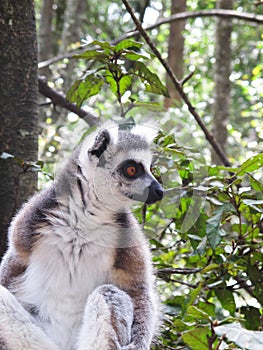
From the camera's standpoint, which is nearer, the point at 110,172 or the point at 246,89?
the point at 110,172

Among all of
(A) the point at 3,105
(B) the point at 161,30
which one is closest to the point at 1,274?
(A) the point at 3,105

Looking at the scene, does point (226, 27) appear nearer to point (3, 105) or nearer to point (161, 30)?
point (3, 105)

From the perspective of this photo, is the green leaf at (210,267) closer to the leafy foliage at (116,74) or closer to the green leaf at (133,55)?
A: the leafy foliage at (116,74)

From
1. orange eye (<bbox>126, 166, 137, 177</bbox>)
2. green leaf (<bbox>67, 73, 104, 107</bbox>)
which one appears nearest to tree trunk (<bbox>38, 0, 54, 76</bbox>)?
green leaf (<bbox>67, 73, 104, 107</bbox>)

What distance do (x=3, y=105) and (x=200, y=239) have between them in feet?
4.76

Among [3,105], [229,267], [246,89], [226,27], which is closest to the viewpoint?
[229,267]

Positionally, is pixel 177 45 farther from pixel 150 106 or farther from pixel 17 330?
pixel 17 330

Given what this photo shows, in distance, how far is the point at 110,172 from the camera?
2938 mm

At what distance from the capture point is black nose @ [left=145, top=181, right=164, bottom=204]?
2.73 meters

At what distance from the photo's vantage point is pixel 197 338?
2.67m

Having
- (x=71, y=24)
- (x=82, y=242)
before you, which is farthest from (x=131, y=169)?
(x=71, y=24)

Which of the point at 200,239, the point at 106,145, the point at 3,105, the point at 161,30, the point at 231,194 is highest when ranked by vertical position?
the point at 161,30

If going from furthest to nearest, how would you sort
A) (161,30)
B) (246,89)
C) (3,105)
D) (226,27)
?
(161,30) < (246,89) < (226,27) < (3,105)

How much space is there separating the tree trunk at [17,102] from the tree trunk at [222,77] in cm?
243
